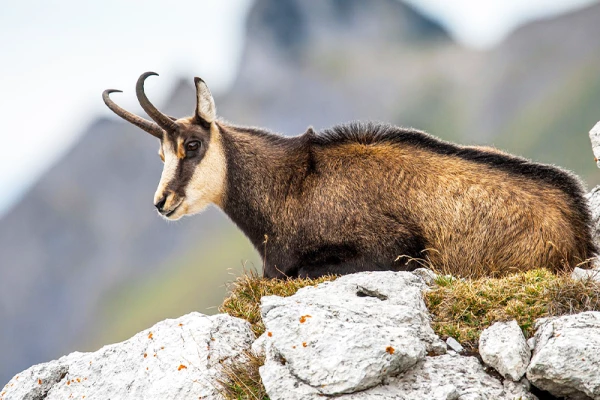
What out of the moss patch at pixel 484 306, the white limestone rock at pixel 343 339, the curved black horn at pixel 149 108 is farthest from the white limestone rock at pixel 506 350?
the curved black horn at pixel 149 108

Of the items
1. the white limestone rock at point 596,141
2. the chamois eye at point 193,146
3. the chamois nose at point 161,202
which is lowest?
the chamois nose at point 161,202

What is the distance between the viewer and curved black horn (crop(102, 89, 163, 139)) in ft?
41.3

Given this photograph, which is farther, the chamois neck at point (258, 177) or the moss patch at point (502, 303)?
the chamois neck at point (258, 177)

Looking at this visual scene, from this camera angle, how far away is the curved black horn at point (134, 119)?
1259 cm

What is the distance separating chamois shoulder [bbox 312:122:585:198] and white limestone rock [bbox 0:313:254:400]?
13.4 feet

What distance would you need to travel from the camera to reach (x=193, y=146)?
40.5ft

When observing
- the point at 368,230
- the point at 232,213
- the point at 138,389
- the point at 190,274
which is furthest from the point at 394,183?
the point at 190,274

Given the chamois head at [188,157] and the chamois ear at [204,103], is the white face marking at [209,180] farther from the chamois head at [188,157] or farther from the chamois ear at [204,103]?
the chamois ear at [204,103]

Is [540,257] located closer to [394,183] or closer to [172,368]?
[394,183]

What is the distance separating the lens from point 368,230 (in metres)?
11.4

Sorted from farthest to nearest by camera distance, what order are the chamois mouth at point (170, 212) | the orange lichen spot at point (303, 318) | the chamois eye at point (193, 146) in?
the chamois eye at point (193, 146) < the chamois mouth at point (170, 212) < the orange lichen spot at point (303, 318)

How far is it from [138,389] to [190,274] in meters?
184

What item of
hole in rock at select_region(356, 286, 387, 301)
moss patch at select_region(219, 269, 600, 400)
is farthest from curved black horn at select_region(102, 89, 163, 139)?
hole in rock at select_region(356, 286, 387, 301)

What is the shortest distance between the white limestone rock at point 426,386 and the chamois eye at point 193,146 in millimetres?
5121
